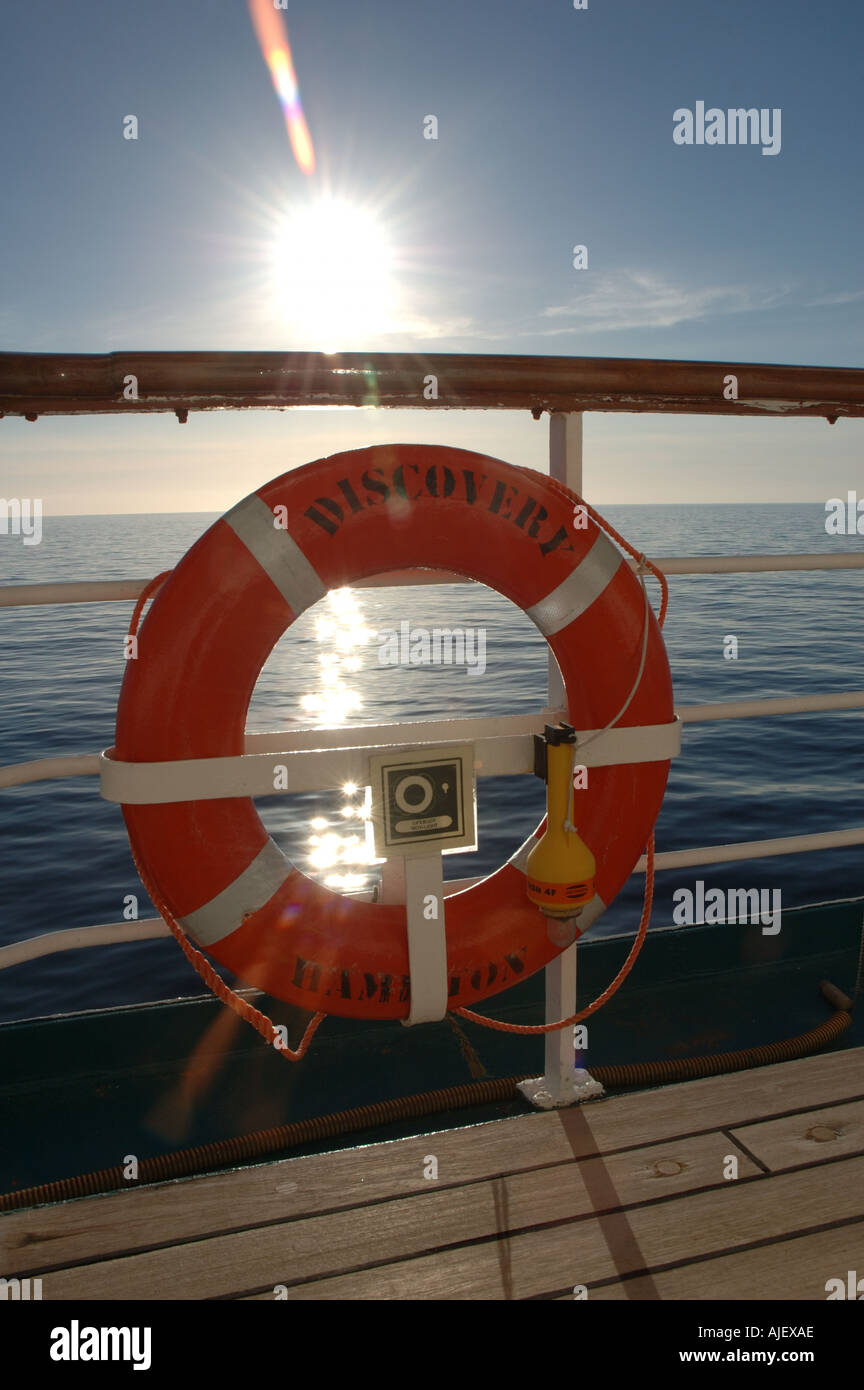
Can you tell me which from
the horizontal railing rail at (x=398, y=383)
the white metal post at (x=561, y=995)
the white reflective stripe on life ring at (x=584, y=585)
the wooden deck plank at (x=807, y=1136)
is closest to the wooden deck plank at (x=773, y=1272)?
the wooden deck plank at (x=807, y=1136)

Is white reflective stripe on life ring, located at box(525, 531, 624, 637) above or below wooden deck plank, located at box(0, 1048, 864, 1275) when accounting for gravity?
above

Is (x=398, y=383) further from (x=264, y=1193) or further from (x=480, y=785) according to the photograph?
(x=480, y=785)

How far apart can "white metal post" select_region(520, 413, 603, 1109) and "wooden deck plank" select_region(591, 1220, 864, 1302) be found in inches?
15.9

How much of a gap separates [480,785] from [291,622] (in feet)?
15.4

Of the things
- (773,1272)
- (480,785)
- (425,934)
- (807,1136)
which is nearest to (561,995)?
(425,934)

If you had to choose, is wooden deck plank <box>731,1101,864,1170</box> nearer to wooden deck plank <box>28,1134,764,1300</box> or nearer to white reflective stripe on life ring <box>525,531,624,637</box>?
wooden deck plank <box>28,1134,764,1300</box>

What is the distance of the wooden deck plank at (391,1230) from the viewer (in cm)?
111

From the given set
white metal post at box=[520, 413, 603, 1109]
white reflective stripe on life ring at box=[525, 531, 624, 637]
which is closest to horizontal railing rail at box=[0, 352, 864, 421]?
white metal post at box=[520, 413, 603, 1109]

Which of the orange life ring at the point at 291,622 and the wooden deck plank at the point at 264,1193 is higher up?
the orange life ring at the point at 291,622

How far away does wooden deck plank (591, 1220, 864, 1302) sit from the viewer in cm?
107

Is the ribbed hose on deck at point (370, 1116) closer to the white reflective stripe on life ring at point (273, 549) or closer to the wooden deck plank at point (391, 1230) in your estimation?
the wooden deck plank at point (391, 1230)

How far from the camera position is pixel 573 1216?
120cm

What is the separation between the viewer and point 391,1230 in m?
1.18
